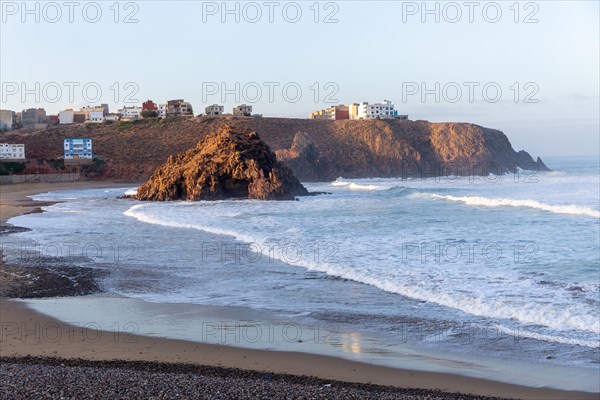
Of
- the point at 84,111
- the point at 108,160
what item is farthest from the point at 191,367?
the point at 84,111

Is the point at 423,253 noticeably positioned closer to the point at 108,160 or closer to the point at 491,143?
the point at 108,160

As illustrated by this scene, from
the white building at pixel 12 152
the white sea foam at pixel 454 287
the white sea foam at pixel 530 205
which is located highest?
the white building at pixel 12 152

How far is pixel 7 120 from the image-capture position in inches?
4365

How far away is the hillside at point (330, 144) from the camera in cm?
7788

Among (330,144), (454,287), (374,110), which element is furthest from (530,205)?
(374,110)

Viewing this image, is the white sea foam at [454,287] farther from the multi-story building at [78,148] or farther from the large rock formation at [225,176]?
the multi-story building at [78,148]

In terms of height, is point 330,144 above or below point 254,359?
above

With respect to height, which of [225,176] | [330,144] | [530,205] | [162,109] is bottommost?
[530,205]

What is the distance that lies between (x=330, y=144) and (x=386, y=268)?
247ft

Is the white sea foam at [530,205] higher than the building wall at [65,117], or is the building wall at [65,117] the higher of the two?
the building wall at [65,117]

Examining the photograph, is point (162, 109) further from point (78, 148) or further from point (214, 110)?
point (78, 148)

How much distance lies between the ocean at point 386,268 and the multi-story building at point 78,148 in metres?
Result: 49.5

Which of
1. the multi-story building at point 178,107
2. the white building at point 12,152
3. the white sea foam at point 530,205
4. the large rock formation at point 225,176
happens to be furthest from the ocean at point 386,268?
the multi-story building at point 178,107

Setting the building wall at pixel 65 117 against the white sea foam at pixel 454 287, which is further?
the building wall at pixel 65 117
